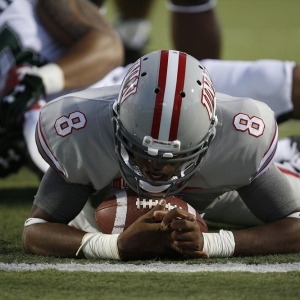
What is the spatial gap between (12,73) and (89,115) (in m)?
1.63

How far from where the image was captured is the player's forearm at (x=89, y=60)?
156 inches

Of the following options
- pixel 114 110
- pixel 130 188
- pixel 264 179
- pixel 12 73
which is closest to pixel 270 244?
pixel 264 179

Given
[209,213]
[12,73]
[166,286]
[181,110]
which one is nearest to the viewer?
[166,286]

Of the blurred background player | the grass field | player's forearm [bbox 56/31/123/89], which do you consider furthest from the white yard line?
player's forearm [bbox 56/31/123/89]

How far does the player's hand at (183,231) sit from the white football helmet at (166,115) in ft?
0.34

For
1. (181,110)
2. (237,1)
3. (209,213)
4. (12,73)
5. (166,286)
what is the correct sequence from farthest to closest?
1. (237,1)
2. (12,73)
3. (209,213)
4. (181,110)
5. (166,286)

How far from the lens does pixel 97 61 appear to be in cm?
401

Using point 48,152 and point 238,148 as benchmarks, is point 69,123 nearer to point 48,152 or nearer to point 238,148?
point 48,152

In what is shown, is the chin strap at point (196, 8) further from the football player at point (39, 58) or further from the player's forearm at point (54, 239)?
the player's forearm at point (54, 239)

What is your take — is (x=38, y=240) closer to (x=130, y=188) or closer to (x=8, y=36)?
(x=130, y=188)

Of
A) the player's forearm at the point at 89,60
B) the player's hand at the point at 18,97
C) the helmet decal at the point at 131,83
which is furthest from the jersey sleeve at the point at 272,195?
the player's forearm at the point at 89,60

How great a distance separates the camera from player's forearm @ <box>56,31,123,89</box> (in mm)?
3953

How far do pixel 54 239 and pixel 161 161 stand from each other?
438mm

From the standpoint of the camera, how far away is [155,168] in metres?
2.15
